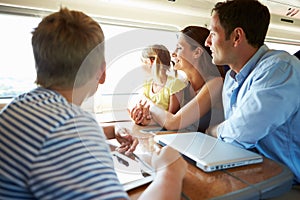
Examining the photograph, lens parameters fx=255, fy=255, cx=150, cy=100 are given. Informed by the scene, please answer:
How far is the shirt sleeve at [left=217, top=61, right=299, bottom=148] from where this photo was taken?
107 centimetres

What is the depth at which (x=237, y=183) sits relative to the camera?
785mm

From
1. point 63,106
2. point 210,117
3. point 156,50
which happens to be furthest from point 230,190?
point 156,50

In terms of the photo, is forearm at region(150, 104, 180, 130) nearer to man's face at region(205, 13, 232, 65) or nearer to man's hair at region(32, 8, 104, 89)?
man's face at region(205, 13, 232, 65)

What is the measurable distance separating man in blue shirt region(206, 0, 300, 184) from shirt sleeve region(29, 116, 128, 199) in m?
0.77

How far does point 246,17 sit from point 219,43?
18 centimetres

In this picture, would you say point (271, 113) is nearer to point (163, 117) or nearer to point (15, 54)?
point (163, 117)

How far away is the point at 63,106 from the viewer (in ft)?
1.88

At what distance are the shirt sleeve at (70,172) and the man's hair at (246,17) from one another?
1.08m

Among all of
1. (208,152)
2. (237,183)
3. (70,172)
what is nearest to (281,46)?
(208,152)

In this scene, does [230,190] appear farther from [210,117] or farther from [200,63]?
[200,63]

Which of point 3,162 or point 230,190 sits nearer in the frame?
point 3,162

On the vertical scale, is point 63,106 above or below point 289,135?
above

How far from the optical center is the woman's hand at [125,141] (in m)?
1.04

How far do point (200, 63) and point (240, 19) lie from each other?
17.9 inches
